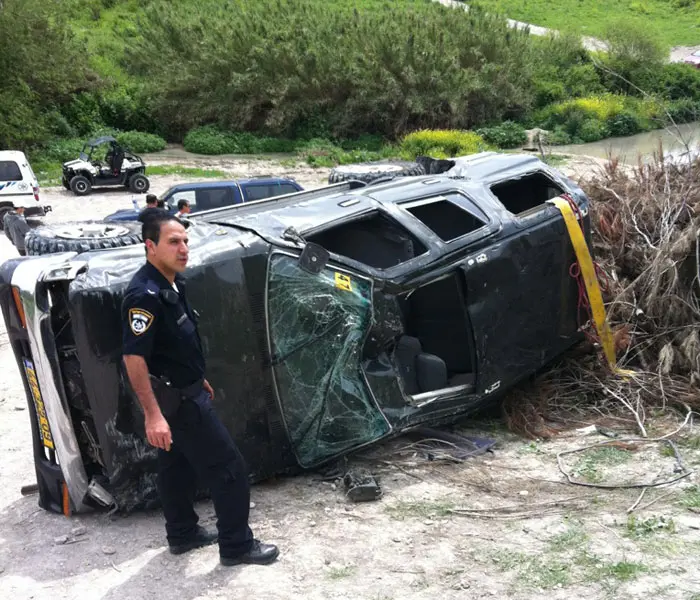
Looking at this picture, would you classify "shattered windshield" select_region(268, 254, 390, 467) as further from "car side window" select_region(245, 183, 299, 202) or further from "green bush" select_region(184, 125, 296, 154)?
"green bush" select_region(184, 125, 296, 154)

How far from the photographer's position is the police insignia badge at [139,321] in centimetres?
354

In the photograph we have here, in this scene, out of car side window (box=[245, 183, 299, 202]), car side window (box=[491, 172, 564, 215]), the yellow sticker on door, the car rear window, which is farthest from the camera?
the car rear window

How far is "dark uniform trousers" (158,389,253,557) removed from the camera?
3750 millimetres

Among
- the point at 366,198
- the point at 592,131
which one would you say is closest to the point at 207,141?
the point at 592,131

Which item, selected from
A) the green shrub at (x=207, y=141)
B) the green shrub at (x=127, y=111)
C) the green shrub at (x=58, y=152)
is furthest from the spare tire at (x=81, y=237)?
the green shrub at (x=127, y=111)

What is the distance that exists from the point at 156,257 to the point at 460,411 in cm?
257

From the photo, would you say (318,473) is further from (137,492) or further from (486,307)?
(486,307)

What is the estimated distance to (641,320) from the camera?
6707 millimetres

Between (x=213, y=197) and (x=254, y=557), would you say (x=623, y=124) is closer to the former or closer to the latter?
(x=213, y=197)

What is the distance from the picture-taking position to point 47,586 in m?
3.92

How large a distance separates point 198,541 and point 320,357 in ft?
4.03

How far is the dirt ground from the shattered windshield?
321mm

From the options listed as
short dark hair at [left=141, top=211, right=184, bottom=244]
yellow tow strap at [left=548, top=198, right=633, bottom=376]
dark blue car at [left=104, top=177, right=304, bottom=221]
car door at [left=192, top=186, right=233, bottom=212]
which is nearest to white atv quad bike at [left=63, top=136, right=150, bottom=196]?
dark blue car at [left=104, top=177, right=304, bottom=221]

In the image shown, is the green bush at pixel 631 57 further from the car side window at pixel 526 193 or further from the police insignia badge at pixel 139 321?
the police insignia badge at pixel 139 321
